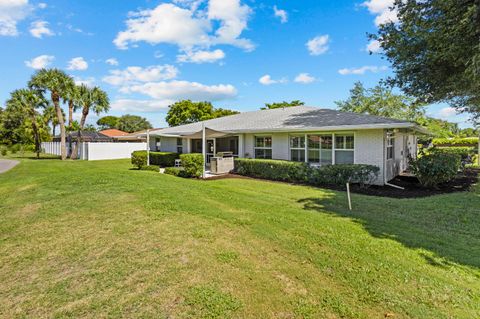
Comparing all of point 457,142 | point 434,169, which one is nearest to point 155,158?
point 434,169

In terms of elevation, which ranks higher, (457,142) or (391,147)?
(457,142)

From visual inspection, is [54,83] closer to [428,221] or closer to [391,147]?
[391,147]

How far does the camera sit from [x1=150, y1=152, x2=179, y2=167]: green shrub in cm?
2043

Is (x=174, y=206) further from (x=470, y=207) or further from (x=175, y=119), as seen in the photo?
(x=175, y=119)

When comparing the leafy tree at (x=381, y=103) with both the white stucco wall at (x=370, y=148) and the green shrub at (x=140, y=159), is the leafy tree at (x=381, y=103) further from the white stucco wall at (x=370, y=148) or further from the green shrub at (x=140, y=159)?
the green shrub at (x=140, y=159)

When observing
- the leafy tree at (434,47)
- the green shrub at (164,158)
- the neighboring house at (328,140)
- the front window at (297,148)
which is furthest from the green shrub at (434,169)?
the green shrub at (164,158)

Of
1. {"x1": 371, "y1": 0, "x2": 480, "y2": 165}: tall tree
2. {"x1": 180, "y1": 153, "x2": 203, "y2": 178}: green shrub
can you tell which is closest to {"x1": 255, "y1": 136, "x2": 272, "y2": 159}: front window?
{"x1": 180, "y1": 153, "x2": 203, "y2": 178}: green shrub

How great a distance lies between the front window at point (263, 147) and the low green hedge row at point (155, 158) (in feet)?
23.5

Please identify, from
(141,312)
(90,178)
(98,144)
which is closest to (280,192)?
(90,178)

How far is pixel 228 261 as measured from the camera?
387 cm

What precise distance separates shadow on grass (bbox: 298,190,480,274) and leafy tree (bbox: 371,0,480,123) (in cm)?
430

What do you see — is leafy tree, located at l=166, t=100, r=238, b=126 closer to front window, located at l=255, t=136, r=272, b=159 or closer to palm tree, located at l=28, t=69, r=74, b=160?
palm tree, located at l=28, t=69, r=74, b=160

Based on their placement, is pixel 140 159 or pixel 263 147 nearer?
pixel 263 147

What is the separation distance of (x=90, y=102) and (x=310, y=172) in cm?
2625
